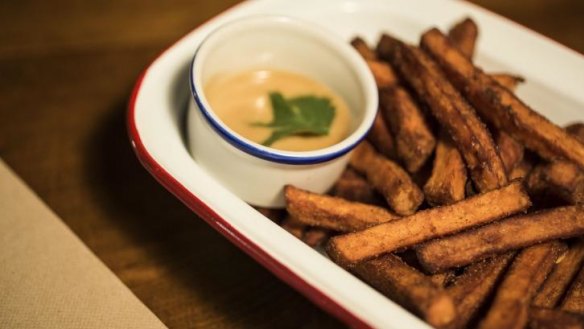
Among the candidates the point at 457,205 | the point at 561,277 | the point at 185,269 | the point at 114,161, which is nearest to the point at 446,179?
the point at 457,205

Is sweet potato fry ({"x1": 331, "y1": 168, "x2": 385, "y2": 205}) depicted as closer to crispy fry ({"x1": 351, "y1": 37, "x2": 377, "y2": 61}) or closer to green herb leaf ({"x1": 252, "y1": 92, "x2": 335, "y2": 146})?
green herb leaf ({"x1": 252, "y1": 92, "x2": 335, "y2": 146})

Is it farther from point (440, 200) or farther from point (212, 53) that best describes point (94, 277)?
point (440, 200)

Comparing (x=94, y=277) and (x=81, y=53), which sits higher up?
(x=81, y=53)

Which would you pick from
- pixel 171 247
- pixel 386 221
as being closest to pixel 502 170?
pixel 386 221

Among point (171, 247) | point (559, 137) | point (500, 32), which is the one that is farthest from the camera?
point (500, 32)

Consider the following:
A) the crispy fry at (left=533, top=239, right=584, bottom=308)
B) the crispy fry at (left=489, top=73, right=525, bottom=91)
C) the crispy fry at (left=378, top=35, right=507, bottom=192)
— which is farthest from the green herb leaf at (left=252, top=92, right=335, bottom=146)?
the crispy fry at (left=533, top=239, right=584, bottom=308)
